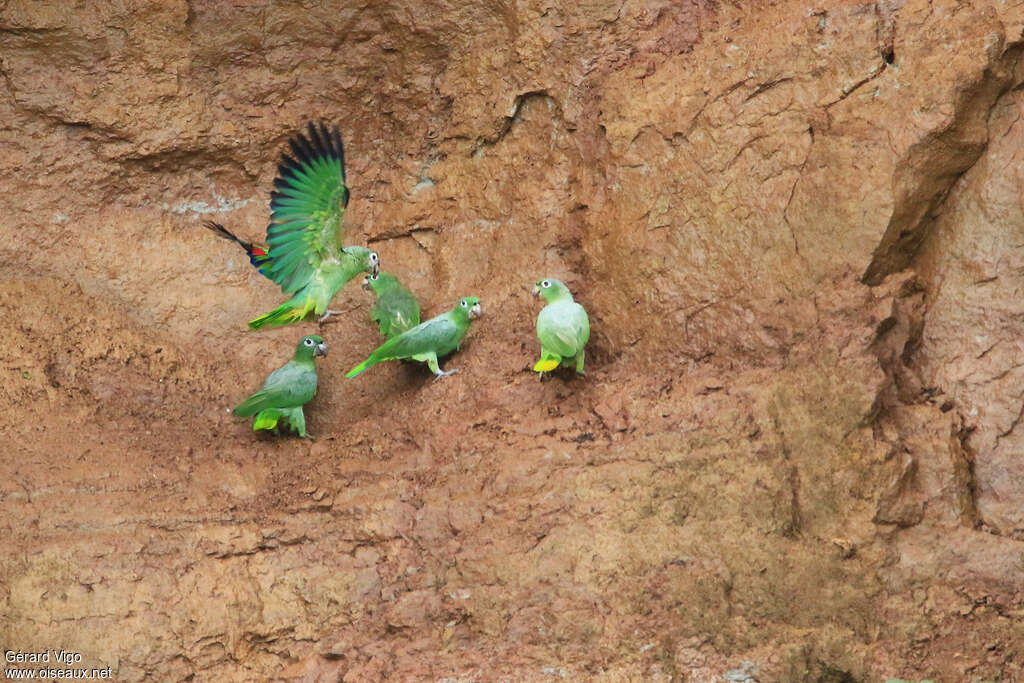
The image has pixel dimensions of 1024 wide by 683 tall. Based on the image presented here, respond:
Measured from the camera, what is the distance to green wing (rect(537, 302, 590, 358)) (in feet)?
20.9

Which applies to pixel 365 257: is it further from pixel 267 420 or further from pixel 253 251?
pixel 267 420

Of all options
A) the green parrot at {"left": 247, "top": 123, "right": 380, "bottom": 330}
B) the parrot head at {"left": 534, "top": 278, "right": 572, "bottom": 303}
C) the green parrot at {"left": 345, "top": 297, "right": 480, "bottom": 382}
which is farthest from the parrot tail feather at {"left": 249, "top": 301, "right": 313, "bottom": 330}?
the parrot head at {"left": 534, "top": 278, "right": 572, "bottom": 303}

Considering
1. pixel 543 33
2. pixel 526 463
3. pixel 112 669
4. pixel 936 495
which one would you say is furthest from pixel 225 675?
pixel 543 33

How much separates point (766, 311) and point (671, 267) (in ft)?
2.02

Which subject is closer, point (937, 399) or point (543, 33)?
point (937, 399)

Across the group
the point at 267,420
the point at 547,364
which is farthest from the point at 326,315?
the point at 547,364

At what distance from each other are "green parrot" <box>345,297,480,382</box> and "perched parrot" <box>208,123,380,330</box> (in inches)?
23.6

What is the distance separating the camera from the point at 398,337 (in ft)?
22.5

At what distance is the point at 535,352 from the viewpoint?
689 centimetres

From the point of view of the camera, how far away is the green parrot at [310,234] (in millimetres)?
7148

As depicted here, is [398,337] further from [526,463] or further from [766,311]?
[766,311]

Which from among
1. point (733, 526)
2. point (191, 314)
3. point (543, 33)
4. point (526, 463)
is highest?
point (543, 33)

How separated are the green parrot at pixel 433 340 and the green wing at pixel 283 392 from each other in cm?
25

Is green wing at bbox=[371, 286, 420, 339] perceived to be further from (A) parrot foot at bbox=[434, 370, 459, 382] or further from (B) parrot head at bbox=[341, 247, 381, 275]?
(A) parrot foot at bbox=[434, 370, 459, 382]
